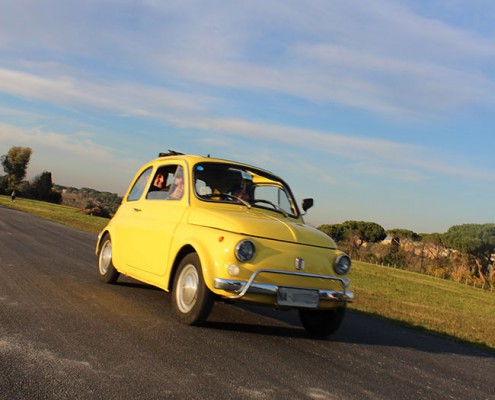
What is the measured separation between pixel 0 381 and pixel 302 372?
93.4 inches

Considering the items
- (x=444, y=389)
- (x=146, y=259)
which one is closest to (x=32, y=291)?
(x=146, y=259)

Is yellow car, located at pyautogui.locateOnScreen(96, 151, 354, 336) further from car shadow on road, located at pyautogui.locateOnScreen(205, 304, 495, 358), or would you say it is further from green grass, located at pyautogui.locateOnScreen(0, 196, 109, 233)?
green grass, located at pyautogui.locateOnScreen(0, 196, 109, 233)

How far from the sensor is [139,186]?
7617mm

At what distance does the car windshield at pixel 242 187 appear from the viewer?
6.41m

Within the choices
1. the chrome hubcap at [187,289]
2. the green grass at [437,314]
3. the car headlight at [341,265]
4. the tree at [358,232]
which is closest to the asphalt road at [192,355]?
the chrome hubcap at [187,289]

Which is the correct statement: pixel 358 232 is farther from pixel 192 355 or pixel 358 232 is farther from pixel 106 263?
pixel 192 355

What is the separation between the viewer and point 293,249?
533 centimetres

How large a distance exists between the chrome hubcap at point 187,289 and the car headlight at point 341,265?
5.25 feet

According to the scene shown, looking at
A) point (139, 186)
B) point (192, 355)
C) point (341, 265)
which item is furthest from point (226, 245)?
point (139, 186)

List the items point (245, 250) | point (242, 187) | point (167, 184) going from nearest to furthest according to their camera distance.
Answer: point (245, 250) < point (242, 187) < point (167, 184)

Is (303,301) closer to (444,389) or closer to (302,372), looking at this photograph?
(302,372)

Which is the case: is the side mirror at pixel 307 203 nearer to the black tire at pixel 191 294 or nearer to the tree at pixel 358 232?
the black tire at pixel 191 294

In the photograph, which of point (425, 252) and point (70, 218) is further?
point (425, 252)

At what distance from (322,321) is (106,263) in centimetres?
369
